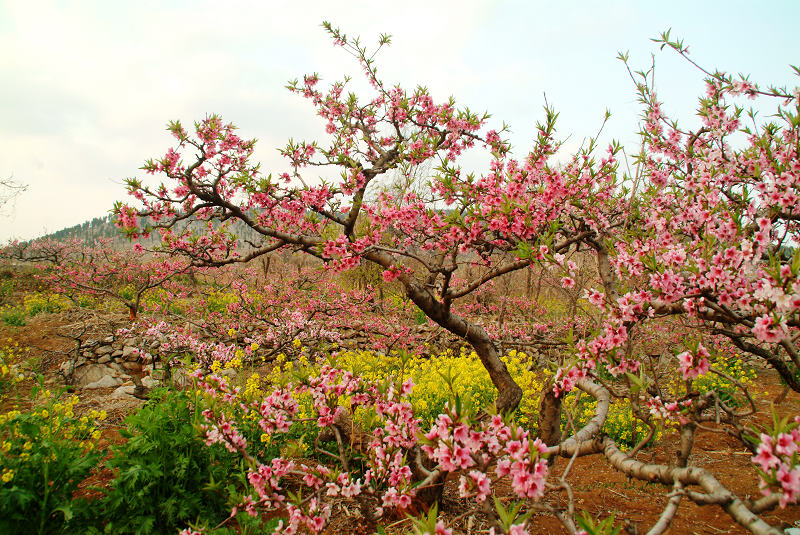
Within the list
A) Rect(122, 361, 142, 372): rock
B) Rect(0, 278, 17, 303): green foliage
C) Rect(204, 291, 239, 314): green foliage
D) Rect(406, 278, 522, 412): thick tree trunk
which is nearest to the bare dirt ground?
Rect(122, 361, 142, 372): rock

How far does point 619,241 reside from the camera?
356cm

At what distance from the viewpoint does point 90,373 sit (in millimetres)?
6492

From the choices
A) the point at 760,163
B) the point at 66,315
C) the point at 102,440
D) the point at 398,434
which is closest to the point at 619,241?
the point at 760,163

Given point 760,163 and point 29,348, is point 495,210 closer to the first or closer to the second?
point 760,163

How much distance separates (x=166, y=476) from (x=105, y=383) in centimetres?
458

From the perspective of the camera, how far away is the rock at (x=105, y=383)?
6.18 metres

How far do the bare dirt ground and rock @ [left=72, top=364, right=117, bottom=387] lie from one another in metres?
0.26

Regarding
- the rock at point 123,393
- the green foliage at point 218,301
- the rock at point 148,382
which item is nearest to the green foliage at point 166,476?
the rock at point 123,393

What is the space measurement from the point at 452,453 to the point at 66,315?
1231cm

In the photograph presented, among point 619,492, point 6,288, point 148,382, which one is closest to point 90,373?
point 148,382

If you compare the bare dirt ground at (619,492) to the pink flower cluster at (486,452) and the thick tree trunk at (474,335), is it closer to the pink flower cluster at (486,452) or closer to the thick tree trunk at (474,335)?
the pink flower cluster at (486,452)

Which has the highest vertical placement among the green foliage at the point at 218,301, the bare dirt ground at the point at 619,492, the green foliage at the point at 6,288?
the green foliage at the point at 6,288

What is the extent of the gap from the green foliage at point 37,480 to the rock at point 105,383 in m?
3.74

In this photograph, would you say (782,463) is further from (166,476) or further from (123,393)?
(123,393)
